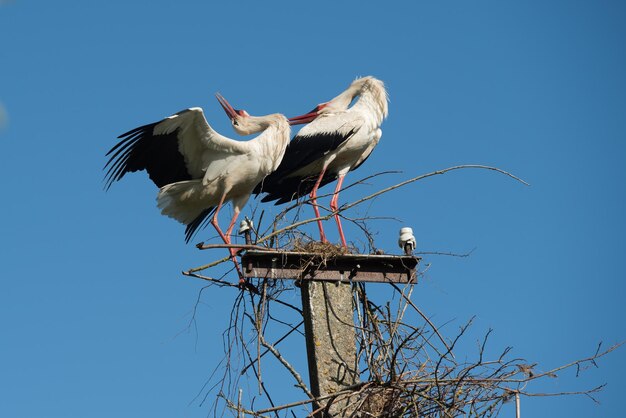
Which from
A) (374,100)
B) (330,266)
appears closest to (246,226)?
(330,266)

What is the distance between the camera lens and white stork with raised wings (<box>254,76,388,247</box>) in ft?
26.7

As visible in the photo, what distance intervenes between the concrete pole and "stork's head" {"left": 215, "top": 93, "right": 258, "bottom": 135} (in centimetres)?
257

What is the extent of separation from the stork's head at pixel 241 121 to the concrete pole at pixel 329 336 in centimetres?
257

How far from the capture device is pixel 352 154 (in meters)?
8.35

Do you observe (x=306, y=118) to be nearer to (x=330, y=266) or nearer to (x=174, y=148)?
(x=174, y=148)

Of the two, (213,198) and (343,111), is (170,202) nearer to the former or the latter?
(213,198)

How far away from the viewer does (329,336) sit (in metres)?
5.68

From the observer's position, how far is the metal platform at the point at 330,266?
227 inches

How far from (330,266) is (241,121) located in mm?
2653

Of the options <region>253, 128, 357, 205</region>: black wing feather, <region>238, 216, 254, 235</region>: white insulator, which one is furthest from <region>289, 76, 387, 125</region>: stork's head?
<region>238, 216, 254, 235</region>: white insulator

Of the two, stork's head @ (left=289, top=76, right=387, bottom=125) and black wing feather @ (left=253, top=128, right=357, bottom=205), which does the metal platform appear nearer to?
black wing feather @ (left=253, top=128, right=357, bottom=205)

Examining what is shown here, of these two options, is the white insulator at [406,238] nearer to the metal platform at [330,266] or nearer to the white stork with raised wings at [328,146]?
the metal platform at [330,266]

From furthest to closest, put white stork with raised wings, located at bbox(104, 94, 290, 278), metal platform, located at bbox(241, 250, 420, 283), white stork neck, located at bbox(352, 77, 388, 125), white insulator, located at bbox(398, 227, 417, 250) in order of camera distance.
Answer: white stork neck, located at bbox(352, 77, 388, 125) < white stork with raised wings, located at bbox(104, 94, 290, 278) < white insulator, located at bbox(398, 227, 417, 250) < metal platform, located at bbox(241, 250, 420, 283)

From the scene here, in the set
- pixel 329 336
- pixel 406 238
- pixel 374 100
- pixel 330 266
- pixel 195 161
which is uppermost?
pixel 374 100
